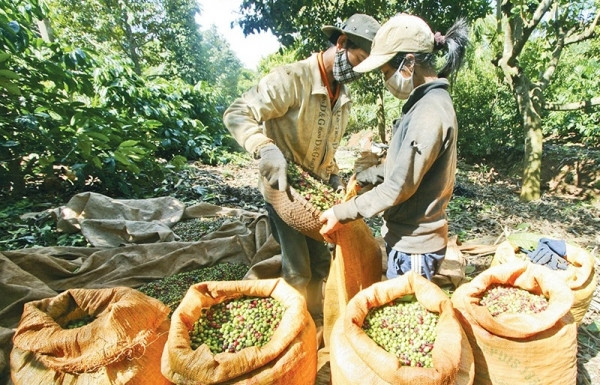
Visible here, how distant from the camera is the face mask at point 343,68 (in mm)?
1823

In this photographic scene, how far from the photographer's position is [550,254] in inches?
77.9

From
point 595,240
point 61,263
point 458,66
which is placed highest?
point 458,66

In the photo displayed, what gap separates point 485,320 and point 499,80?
32.1 ft

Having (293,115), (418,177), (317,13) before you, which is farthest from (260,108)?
(317,13)

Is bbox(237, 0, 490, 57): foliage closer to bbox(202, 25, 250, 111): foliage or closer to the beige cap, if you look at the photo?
the beige cap

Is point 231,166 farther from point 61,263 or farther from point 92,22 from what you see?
point 92,22

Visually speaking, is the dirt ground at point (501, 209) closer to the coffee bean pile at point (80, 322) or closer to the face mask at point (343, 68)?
the face mask at point (343, 68)

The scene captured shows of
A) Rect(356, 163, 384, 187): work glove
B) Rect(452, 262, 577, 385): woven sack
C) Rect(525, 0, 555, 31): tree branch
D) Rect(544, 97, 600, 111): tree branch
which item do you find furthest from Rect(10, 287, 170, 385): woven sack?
Rect(544, 97, 600, 111): tree branch

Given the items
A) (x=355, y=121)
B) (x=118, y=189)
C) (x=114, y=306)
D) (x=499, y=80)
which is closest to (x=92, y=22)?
(x=355, y=121)

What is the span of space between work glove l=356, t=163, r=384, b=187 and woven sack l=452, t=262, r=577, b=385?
0.68 m

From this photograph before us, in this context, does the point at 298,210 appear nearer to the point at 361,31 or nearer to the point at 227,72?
the point at 361,31

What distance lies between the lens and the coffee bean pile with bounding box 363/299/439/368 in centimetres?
121

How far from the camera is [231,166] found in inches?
290

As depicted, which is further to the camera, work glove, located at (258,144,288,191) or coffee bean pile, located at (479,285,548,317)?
work glove, located at (258,144,288,191)
